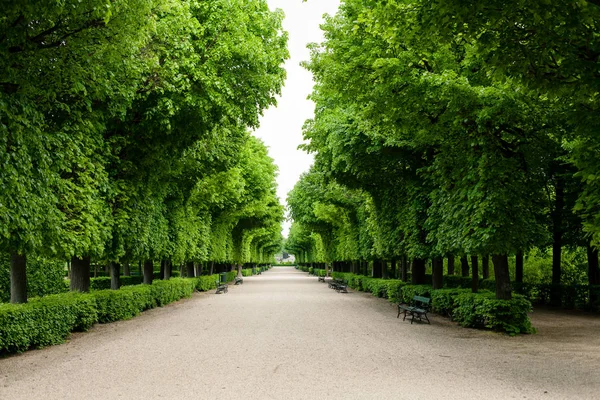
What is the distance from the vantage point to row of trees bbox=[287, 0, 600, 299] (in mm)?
6917

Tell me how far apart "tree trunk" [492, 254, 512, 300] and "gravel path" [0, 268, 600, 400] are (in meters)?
1.20

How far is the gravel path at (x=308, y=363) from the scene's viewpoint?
675cm

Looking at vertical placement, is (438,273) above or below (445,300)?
above

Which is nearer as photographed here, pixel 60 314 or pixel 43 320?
pixel 43 320

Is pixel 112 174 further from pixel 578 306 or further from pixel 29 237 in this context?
pixel 578 306

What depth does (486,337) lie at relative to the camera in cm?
1191


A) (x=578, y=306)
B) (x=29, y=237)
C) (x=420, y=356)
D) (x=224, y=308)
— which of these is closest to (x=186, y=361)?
(x=29, y=237)

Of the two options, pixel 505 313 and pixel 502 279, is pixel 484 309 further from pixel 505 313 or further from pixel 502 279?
pixel 502 279

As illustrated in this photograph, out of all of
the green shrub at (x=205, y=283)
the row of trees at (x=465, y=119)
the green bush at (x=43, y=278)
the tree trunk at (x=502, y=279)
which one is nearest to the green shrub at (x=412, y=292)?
the row of trees at (x=465, y=119)

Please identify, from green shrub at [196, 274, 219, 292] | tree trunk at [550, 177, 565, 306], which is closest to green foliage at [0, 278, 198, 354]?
green shrub at [196, 274, 219, 292]

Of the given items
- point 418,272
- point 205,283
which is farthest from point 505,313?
point 205,283

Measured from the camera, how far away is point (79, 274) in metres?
14.5

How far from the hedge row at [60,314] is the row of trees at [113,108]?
0.97m

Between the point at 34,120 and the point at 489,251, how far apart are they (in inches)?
417
